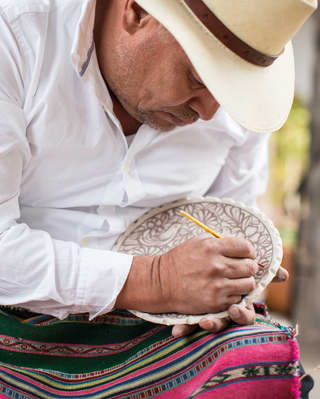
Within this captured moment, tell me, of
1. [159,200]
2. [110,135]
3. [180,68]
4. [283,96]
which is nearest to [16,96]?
[110,135]

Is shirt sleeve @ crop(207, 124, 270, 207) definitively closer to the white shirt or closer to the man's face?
the white shirt

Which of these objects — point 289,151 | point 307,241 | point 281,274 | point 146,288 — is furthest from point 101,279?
point 289,151

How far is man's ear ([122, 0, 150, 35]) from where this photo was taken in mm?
1098

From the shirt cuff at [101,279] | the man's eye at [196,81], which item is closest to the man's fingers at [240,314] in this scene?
the shirt cuff at [101,279]

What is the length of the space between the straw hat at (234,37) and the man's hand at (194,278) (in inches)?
10.4

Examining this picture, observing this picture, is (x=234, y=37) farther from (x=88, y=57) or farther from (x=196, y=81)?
(x=88, y=57)

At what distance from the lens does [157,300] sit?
1.11 metres

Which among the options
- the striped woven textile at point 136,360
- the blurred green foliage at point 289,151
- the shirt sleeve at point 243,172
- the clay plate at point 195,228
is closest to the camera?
the striped woven textile at point 136,360

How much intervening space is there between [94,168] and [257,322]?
530 mm

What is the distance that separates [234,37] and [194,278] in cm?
48

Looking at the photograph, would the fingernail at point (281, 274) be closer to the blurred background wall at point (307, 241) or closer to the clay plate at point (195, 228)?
A: the clay plate at point (195, 228)

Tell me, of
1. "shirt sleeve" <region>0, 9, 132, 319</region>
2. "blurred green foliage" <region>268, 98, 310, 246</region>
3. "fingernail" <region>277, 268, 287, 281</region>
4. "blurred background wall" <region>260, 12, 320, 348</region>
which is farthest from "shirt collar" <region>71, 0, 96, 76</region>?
"blurred green foliage" <region>268, 98, 310, 246</region>

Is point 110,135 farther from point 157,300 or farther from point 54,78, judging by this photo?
point 157,300

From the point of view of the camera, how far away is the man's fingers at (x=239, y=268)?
1.07 meters
